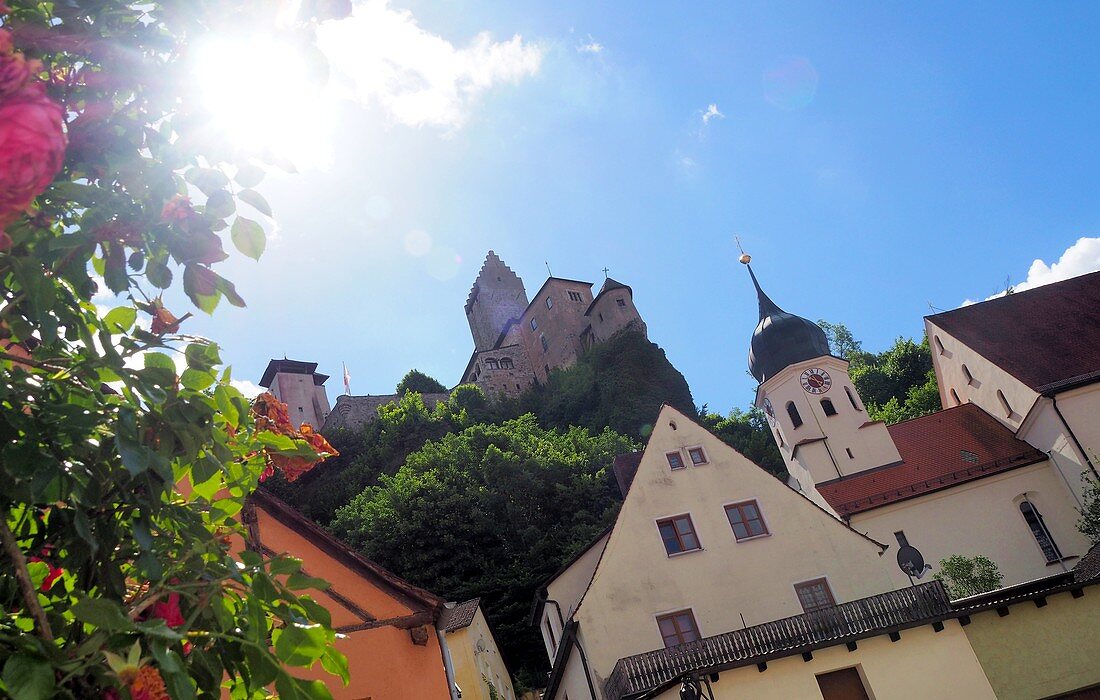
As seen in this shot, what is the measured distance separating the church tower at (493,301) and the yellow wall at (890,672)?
75943 millimetres

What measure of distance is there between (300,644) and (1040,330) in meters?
38.5

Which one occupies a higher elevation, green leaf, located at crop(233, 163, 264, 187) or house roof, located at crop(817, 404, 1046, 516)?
house roof, located at crop(817, 404, 1046, 516)

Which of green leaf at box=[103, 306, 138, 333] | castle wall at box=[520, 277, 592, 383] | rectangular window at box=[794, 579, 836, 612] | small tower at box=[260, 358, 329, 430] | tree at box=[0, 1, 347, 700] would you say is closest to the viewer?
tree at box=[0, 1, 347, 700]

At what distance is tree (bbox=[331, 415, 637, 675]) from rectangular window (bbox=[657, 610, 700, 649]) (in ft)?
50.7

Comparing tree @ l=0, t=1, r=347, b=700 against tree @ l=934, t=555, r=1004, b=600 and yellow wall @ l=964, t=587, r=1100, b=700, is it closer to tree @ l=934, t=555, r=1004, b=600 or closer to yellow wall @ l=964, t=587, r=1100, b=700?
yellow wall @ l=964, t=587, r=1100, b=700

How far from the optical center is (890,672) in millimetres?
17094

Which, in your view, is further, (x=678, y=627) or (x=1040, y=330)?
(x=1040, y=330)

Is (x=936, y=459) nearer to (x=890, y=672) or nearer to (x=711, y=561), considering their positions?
(x=711, y=561)

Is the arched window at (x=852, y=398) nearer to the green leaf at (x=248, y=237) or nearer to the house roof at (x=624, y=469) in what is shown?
the house roof at (x=624, y=469)

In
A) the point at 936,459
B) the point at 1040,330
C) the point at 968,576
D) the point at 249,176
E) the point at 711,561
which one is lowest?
the point at 249,176

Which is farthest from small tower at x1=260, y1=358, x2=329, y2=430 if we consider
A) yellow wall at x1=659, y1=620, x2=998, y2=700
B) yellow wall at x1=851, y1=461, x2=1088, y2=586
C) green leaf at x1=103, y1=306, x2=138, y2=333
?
green leaf at x1=103, y1=306, x2=138, y2=333

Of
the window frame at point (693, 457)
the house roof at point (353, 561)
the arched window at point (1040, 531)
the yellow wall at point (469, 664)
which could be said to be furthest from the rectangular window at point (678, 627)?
the arched window at point (1040, 531)

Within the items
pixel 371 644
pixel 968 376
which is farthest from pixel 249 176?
pixel 968 376

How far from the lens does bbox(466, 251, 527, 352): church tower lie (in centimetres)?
9312
